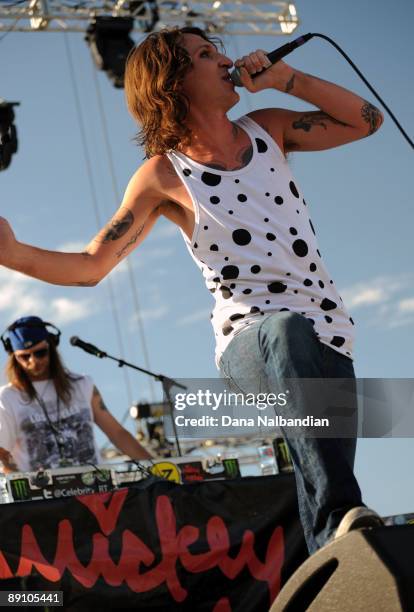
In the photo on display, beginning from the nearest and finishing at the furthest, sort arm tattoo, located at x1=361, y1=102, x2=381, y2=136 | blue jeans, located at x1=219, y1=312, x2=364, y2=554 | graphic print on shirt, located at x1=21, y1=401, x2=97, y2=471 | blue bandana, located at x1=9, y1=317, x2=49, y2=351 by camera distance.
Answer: blue jeans, located at x1=219, y1=312, x2=364, y2=554 < arm tattoo, located at x1=361, y1=102, x2=381, y2=136 < graphic print on shirt, located at x1=21, y1=401, x2=97, y2=471 < blue bandana, located at x1=9, y1=317, x2=49, y2=351

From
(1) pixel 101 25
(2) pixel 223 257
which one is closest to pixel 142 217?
(2) pixel 223 257

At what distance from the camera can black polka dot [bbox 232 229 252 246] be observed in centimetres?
264

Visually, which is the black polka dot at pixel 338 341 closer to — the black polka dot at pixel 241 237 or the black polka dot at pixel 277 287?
the black polka dot at pixel 277 287

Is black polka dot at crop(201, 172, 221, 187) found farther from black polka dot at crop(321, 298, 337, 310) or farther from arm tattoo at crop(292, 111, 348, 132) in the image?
black polka dot at crop(321, 298, 337, 310)

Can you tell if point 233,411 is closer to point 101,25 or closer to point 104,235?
point 104,235

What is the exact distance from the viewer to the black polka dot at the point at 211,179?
2.72 metres

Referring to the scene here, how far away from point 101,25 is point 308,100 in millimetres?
9089

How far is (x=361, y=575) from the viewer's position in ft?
6.45

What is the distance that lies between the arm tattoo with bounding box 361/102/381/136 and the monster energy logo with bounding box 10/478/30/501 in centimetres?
256

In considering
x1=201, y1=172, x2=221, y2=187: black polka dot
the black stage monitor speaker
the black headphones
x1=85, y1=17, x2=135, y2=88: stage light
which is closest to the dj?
the black headphones

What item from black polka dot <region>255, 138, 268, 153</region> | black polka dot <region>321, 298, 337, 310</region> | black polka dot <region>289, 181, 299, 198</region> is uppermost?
black polka dot <region>255, 138, 268, 153</region>

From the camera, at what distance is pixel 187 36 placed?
2910 mm

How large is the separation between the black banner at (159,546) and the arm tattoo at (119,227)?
4.94 ft

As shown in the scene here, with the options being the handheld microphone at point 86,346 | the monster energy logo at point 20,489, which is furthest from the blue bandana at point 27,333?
the monster energy logo at point 20,489
